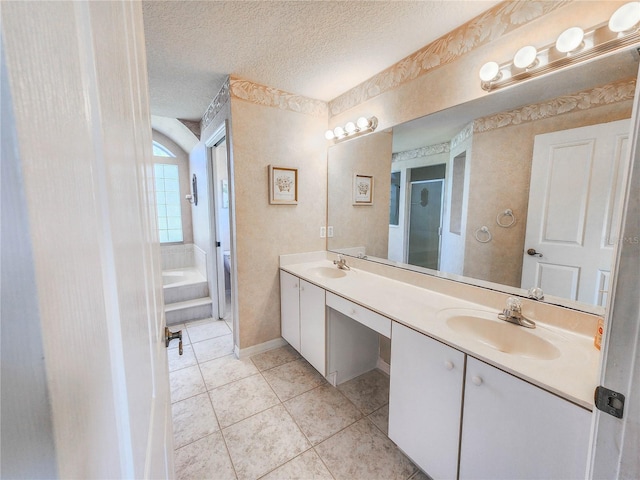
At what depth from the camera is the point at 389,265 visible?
207cm

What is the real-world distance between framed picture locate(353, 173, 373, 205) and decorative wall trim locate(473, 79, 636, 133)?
0.96 meters

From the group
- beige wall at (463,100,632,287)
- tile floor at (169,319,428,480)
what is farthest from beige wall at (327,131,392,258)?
tile floor at (169,319,428,480)

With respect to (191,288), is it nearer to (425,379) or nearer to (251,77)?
(251,77)

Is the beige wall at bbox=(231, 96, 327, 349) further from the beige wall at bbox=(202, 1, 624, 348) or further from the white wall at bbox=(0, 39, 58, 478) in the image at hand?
the white wall at bbox=(0, 39, 58, 478)

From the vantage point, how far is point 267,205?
7.71 ft

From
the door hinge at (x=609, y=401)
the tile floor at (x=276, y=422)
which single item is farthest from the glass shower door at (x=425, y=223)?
the door hinge at (x=609, y=401)

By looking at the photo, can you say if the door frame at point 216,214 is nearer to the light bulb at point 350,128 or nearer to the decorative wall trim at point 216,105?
the decorative wall trim at point 216,105

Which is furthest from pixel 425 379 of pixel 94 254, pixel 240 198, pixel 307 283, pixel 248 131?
pixel 248 131

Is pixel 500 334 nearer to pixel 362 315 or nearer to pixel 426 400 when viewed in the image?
pixel 426 400

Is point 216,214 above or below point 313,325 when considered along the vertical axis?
above

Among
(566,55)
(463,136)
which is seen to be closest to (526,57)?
(566,55)

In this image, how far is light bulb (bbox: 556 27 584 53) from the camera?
Result: 3.59 feet

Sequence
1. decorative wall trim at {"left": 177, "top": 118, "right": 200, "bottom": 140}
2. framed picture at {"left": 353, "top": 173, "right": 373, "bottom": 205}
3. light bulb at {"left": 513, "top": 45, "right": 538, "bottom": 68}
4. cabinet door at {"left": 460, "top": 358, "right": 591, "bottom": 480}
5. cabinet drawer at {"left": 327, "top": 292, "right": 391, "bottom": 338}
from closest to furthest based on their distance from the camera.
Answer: cabinet door at {"left": 460, "top": 358, "right": 591, "bottom": 480}, light bulb at {"left": 513, "top": 45, "right": 538, "bottom": 68}, cabinet drawer at {"left": 327, "top": 292, "right": 391, "bottom": 338}, framed picture at {"left": 353, "top": 173, "right": 373, "bottom": 205}, decorative wall trim at {"left": 177, "top": 118, "right": 200, "bottom": 140}

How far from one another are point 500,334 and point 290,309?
1562mm
